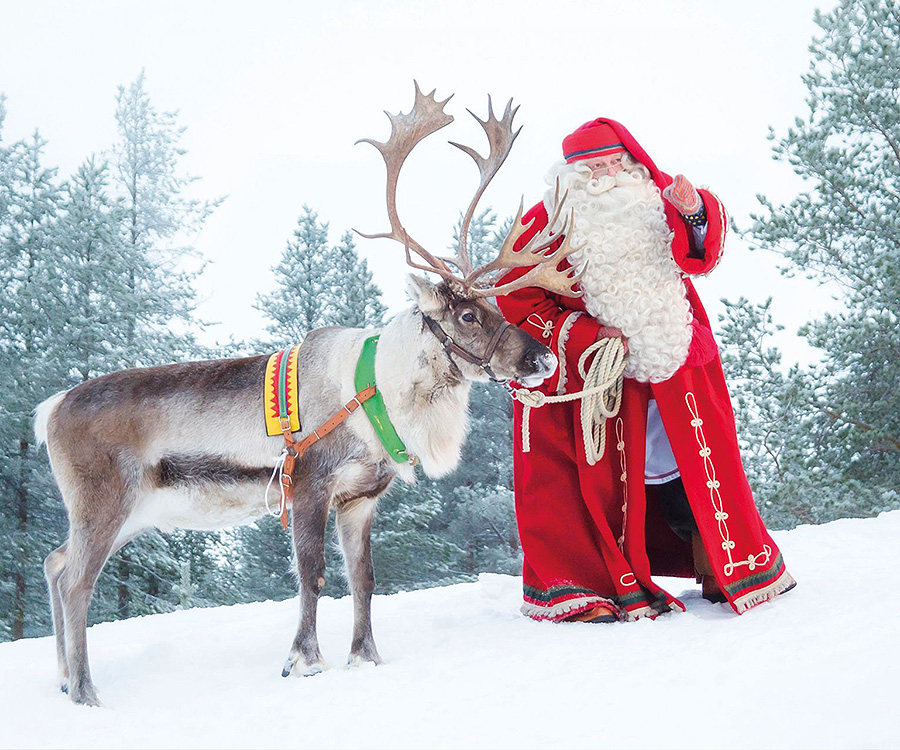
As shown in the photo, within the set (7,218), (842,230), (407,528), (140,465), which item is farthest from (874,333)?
(7,218)

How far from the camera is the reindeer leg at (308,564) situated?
135 inches

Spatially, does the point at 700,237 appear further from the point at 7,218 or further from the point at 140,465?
the point at 7,218

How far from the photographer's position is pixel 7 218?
43.0ft

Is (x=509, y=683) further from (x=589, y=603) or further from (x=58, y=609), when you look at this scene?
(x=58, y=609)

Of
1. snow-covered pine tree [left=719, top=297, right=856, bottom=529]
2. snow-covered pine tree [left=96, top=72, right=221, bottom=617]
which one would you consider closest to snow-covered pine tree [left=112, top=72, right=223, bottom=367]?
snow-covered pine tree [left=96, top=72, right=221, bottom=617]

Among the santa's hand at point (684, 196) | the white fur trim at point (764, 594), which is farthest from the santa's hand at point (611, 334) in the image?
the white fur trim at point (764, 594)

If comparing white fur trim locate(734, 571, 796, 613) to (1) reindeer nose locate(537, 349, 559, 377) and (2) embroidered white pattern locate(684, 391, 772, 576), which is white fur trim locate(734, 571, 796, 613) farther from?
(1) reindeer nose locate(537, 349, 559, 377)

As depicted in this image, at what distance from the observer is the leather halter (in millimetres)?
3494

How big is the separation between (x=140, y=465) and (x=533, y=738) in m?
1.87

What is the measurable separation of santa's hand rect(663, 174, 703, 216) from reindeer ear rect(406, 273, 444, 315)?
1.03 m

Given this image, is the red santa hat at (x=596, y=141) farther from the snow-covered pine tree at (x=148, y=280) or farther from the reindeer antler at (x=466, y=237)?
the snow-covered pine tree at (x=148, y=280)

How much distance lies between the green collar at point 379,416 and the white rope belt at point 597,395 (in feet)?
1.91

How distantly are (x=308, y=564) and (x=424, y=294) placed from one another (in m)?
1.12

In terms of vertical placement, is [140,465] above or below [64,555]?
above
